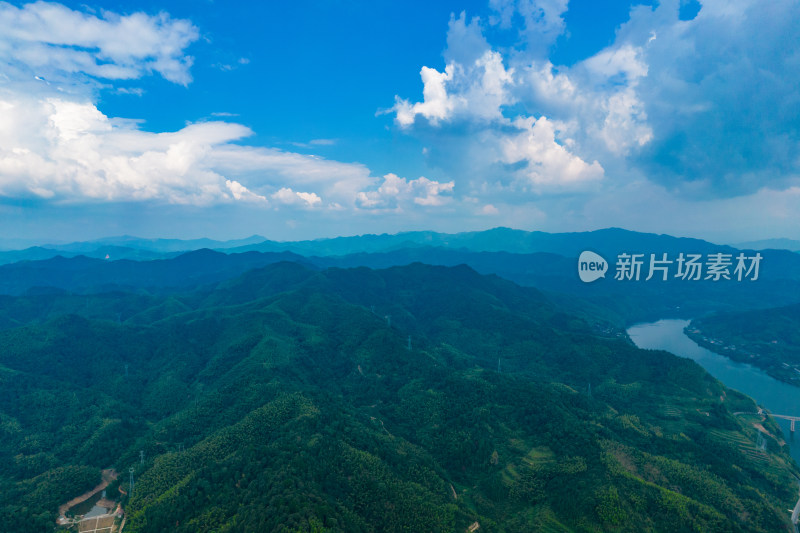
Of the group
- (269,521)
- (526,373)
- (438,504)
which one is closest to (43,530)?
(269,521)

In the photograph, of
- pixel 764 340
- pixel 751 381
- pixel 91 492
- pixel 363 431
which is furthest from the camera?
pixel 764 340

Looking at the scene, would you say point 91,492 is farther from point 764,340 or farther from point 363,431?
point 764,340

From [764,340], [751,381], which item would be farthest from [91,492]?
[764,340]

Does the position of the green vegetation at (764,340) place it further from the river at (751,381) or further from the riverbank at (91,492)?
the riverbank at (91,492)

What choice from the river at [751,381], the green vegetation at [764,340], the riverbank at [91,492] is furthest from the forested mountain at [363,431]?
the green vegetation at [764,340]

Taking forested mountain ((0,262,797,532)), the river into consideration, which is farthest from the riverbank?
the river

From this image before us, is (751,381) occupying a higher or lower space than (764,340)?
lower

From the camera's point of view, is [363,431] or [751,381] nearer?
[363,431]

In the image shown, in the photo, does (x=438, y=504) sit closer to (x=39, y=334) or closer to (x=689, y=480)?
(x=689, y=480)
